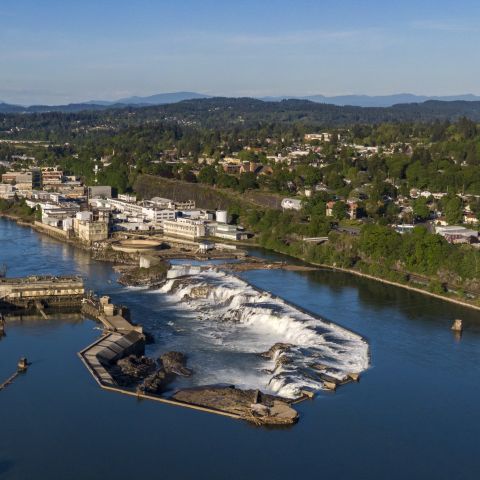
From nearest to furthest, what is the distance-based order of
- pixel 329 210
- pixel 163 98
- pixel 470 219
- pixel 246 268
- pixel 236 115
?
pixel 246 268
pixel 470 219
pixel 329 210
pixel 236 115
pixel 163 98

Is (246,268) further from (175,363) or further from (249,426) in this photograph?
(249,426)

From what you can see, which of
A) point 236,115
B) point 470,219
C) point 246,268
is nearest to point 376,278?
point 246,268

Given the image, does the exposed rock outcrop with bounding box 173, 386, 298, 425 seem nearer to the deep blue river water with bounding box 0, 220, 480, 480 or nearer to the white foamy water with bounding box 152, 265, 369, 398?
the deep blue river water with bounding box 0, 220, 480, 480

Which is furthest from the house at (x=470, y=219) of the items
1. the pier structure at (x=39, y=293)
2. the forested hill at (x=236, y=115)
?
the forested hill at (x=236, y=115)

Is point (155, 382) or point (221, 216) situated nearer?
point (155, 382)

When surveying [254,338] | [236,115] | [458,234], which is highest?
[236,115]

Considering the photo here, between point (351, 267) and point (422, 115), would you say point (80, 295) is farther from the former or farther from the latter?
point (422, 115)

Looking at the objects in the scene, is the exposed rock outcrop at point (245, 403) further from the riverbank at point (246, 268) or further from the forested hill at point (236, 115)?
the forested hill at point (236, 115)
